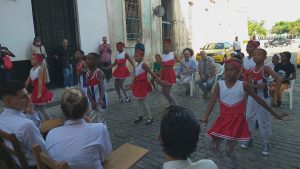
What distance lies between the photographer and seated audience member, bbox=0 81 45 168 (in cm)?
262

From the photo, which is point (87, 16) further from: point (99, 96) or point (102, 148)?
point (102, 148)

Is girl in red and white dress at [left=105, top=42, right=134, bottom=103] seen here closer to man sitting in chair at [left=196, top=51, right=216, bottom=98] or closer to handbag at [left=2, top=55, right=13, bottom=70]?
man sitting in chair at [left=196, top=51, right=216, bottom=98]

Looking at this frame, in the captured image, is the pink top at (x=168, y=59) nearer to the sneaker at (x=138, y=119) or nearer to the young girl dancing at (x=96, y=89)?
the sneaker at (x=138, y=119)

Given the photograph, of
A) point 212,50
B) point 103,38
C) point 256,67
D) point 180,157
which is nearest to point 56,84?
point 103,38

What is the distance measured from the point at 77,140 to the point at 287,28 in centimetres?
12175

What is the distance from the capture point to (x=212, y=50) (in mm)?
19719

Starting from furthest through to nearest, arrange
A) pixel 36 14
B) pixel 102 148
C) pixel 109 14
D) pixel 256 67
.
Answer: pixel 109 14
pixel 36 14
pixel 256 67
pixel 102 148

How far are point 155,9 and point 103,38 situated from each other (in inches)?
228

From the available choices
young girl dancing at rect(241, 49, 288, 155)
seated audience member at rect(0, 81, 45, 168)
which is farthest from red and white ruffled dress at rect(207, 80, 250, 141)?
seated audience member at rect(0, 81, 45, 168)

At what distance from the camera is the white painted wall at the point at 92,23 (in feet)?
37.4

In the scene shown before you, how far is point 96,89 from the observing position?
5.06 m

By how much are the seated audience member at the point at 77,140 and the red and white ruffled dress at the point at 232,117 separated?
5.02 ft

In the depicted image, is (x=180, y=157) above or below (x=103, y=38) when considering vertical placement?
below

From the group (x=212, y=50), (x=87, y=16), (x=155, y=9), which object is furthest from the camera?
(x=212, y=50)
